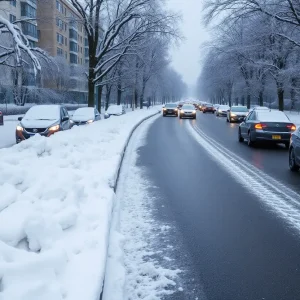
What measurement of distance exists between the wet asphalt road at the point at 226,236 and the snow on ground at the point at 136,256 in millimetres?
226

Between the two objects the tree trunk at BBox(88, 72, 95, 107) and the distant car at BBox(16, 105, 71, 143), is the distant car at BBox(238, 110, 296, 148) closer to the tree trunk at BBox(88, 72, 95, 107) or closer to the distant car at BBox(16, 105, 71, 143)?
the distant car at BBox(16, 105, 71, 143)

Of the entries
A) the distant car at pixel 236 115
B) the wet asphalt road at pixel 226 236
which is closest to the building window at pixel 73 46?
the distant car at pixel 236 115

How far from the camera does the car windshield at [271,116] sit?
16.0 meters

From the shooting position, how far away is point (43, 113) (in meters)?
16.3

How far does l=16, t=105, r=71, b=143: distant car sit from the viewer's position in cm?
1508

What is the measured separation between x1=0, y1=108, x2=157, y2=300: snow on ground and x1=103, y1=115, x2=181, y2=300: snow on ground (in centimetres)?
28

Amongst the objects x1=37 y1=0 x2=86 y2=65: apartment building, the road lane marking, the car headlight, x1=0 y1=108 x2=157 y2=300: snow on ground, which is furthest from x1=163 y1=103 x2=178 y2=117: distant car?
x1=0 y1=108 x2=157 y2=300: snow on ground

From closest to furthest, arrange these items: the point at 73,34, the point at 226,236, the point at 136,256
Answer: the point at 136,256 < the point at 226,236 < the point at 73,34

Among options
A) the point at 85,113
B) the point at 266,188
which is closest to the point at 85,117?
the point at 85,113

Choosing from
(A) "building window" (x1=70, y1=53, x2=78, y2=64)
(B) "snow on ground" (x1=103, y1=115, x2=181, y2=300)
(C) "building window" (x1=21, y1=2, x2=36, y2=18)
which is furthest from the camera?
(A) "building window" (x1=70, y1=53, x2=78, y2=64)

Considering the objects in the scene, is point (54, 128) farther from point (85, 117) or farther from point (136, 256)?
point (136, 256)

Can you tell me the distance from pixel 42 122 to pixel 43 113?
0.87 m

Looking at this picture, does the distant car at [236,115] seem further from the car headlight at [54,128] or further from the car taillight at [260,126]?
the car headlight at [54,128]

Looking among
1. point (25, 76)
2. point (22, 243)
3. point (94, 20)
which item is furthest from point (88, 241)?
point (25, 76)
